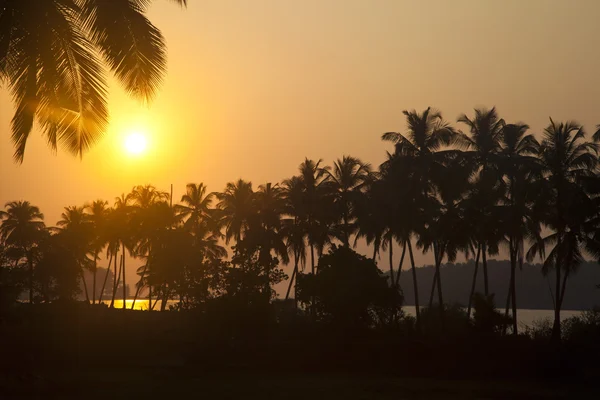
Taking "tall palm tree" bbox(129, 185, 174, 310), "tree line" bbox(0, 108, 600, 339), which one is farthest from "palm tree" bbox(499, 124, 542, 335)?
"tall palm tree" bbox(129, 185, 174, 310)

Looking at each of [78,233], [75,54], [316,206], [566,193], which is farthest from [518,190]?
[78,233]

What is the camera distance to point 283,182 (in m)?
61.2

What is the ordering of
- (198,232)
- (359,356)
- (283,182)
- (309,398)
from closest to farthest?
(309,398) → (359,356) → (283,182) → (198,232)

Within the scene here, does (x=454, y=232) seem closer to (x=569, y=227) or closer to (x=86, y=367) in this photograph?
(x=569, y=227)

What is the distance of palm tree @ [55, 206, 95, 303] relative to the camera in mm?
68637

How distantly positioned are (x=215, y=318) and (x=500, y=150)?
74.7 ft

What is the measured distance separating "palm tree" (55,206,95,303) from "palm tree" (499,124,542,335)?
42.1 m

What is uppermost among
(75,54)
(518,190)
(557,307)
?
(518,190)

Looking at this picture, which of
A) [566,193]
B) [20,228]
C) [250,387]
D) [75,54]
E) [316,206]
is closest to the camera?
[75,54]

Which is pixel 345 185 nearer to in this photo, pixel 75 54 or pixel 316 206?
pixel 316 206

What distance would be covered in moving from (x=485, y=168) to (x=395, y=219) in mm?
7253

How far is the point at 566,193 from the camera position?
4094 centimetres

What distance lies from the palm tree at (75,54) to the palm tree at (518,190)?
103 feet

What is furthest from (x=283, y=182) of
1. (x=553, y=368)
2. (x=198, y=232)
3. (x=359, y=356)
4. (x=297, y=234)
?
(x=553, y=368)
